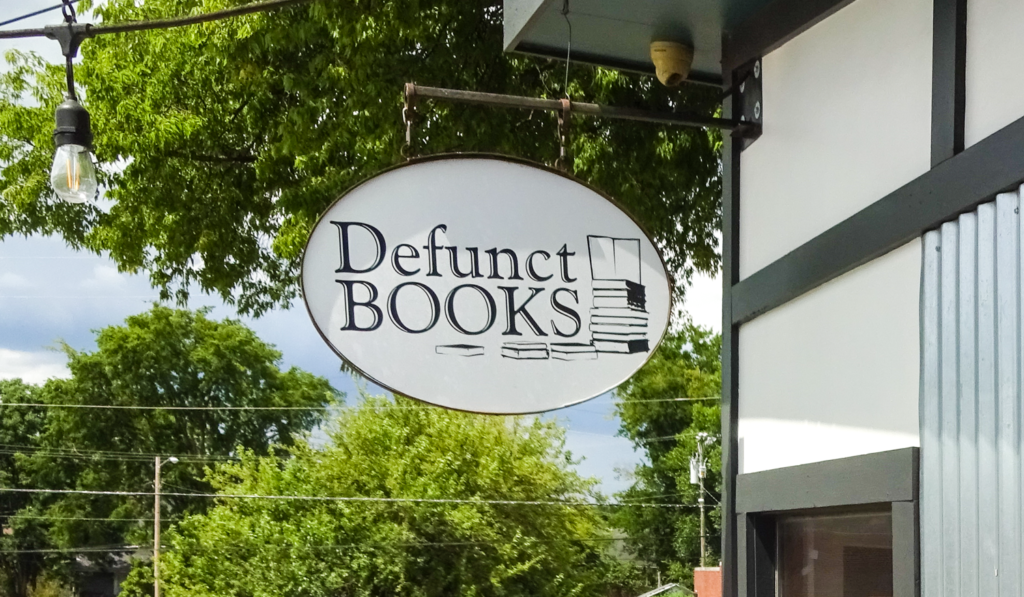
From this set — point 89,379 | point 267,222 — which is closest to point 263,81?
point 267,222

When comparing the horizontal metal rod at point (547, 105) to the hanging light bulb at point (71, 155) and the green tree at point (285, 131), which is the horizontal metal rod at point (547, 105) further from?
the green tree at point (285, 131)

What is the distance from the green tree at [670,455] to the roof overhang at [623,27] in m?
29.2

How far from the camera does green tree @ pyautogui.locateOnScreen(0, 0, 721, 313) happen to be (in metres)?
6.81

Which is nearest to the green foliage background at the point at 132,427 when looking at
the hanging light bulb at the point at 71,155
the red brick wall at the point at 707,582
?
the red brick wall at the point at 707,582

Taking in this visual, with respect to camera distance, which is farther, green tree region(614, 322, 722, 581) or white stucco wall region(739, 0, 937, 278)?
green tree region(614, 322, 722, 581)

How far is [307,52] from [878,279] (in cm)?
592

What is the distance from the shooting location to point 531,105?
2.89 meters

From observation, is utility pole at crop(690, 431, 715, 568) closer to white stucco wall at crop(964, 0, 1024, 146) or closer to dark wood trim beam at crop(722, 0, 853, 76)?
dark wood trim beam at crop(722, 0, 853, 76)

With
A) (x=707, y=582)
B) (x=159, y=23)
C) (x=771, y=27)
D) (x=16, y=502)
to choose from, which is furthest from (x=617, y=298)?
(x=16, y=502)

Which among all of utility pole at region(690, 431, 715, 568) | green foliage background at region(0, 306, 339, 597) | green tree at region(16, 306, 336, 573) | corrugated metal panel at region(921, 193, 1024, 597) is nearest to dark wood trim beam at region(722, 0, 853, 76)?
corrugated metal panel at region(921, 193, 1024, 597)

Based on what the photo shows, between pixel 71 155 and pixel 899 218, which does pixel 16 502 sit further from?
pixel 899 218

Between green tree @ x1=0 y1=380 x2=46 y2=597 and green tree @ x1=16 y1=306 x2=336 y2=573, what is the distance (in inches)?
A: 16.4

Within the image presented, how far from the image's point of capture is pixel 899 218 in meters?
2.43

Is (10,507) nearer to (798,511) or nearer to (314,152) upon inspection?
(314,152)
